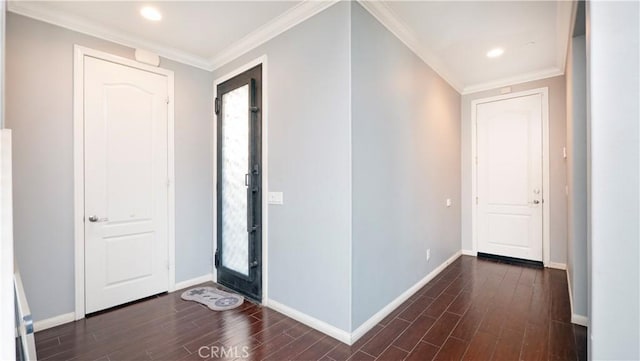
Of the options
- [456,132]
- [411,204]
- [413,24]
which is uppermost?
[413,24]

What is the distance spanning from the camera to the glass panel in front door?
3.22 metres

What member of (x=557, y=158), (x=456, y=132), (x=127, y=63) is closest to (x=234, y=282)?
(x=127, y=63)

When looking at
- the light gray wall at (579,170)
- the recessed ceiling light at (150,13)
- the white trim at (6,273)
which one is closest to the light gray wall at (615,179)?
the light gray wall at (579,170)

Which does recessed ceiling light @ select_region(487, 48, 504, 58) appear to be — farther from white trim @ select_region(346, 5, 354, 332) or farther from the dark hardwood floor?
the dark hardwood floor

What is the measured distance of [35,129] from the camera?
2486mm

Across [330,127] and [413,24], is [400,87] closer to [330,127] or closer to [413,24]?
[413,24]

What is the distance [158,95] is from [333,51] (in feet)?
6.83

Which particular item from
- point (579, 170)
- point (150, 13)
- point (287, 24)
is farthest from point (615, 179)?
point (150, 13)

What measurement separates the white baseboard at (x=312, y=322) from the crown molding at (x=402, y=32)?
2626 millimetres

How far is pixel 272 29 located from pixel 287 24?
0.66 feet

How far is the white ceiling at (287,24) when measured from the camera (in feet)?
8.15

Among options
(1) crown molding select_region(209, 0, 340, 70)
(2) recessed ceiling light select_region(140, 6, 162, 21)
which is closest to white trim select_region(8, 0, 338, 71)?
(1) crown molding select_region(209, 0, 340, 70)

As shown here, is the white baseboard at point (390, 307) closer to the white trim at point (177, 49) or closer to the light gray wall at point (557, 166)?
the light gray wall at point (557, 166)

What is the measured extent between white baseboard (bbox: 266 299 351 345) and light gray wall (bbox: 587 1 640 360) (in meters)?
1.51
